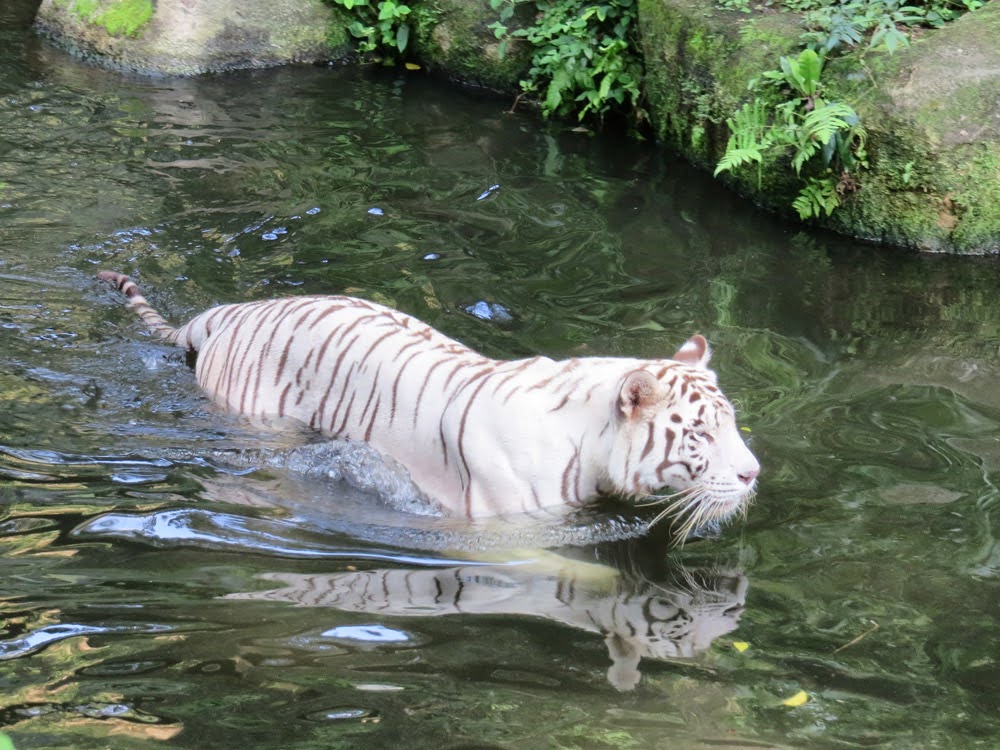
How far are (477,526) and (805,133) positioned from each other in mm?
3798

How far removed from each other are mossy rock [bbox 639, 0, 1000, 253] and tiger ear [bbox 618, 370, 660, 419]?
3.58 metres

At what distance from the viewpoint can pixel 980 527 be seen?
3.73 meters

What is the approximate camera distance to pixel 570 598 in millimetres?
3348

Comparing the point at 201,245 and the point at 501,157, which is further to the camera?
the point at 501,157

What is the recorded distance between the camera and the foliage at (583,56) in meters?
8.04

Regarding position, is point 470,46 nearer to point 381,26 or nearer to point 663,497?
point 381,26

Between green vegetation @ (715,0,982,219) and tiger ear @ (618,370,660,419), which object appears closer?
tiger ear @ (618,370,660,419)

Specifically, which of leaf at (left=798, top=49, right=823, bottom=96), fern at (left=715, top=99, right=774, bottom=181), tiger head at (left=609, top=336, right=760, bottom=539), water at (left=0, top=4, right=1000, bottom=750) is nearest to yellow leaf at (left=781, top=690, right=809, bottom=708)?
water at (left=0, top=4, right=1000, bottom=750)

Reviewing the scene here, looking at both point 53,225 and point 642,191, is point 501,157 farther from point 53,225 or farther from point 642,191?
point 53,225

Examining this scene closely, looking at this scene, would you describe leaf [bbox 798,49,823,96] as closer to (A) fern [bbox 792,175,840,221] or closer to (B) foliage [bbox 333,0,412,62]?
(A) fern [bbox 792,175,840,221]

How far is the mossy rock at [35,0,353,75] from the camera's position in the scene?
8.99m

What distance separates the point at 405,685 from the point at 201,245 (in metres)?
3.90

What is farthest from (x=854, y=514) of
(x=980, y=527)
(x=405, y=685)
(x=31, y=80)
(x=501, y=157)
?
(x=31, y=80)

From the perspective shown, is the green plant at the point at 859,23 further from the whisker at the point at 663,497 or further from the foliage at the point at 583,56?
the whisker at the point at 663,497
